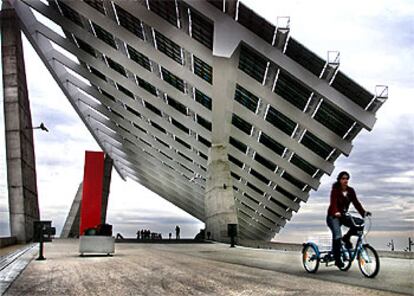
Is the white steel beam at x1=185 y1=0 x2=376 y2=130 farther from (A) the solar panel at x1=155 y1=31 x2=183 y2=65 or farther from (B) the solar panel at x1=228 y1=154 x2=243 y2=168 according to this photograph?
(B) the solar panel at x1=228 y1=154 x2=243 y2=168

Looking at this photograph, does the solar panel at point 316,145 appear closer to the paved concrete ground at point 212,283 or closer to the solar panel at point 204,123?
the solar panel at point 204,123

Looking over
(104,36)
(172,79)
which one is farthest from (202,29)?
(104,36)

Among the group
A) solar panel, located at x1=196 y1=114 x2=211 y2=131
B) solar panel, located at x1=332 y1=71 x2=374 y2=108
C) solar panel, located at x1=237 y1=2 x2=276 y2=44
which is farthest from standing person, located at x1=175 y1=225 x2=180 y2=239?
solar panel, located at x1=237 y1=2 x2=276 y2=44

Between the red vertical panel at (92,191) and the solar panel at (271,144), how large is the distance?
38.2 feet

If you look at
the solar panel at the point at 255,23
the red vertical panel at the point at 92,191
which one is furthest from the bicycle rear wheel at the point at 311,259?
the red vertical panel at the point at 92,191

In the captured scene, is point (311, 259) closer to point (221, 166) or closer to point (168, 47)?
point (168, 47)

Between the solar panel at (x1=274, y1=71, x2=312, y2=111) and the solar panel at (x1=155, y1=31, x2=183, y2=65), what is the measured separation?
16.5 feet

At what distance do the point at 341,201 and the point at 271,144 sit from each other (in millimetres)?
21805

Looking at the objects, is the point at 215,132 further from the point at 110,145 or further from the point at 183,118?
the point at 110,145

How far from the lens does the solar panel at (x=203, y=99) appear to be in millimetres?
26622

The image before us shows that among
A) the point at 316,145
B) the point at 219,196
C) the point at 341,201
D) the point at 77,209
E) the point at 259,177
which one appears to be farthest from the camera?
the point at 77,209

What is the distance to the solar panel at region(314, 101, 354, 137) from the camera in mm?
23422

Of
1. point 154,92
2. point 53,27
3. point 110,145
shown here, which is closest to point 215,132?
point 154,92

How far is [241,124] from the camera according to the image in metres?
28.3
